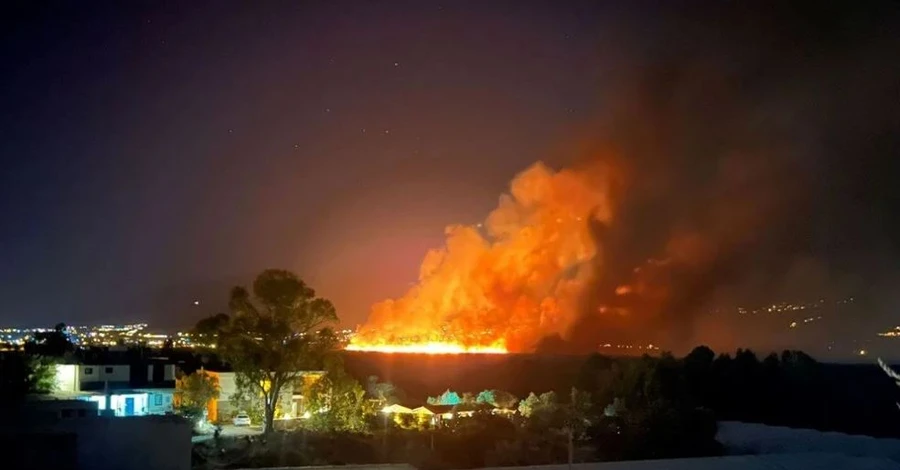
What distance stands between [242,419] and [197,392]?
2.17 m

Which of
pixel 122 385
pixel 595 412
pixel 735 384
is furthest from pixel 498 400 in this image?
pixel 735 384

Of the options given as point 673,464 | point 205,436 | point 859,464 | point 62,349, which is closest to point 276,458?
point 205,436

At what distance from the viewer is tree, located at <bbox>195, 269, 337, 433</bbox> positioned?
31578mm

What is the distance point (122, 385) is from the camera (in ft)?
116

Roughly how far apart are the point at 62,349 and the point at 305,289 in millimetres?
22365

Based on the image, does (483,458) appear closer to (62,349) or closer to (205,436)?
(205,436)

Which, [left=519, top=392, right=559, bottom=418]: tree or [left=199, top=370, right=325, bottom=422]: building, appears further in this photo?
[left=519, top=392, right=559, bottom=418]: tree

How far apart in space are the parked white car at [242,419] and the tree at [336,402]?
10.1ft

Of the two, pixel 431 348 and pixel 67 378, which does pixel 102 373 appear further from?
pixel 431 348

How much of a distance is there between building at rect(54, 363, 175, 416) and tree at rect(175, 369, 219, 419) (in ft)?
2.50

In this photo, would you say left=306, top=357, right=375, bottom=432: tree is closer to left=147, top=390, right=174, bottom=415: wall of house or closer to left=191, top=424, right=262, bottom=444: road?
left=191, top=424, right=262, bottom=444: road

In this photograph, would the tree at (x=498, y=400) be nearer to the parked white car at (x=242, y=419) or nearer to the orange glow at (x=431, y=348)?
the parked white car at (x=242, y=419)

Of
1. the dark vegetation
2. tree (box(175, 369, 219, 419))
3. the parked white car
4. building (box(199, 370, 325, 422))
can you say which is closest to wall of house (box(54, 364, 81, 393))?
tree (box(175, 369, 219, 419))

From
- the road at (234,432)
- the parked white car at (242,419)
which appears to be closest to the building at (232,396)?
the parked white car at (242,419)
